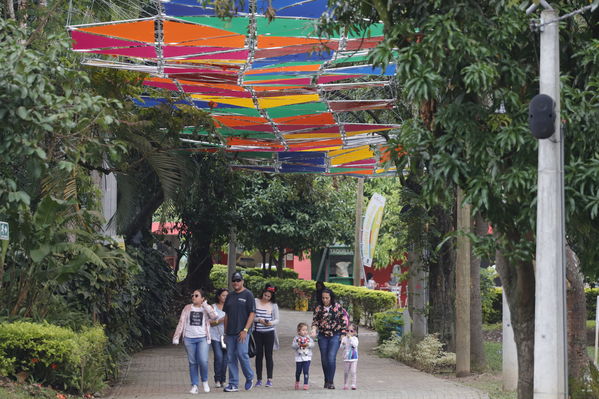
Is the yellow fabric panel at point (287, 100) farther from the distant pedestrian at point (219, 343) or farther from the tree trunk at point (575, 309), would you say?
the tree trunk at point (575, 309)

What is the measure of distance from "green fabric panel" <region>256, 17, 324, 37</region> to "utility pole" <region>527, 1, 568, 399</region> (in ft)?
15.1

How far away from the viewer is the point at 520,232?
29.3ft

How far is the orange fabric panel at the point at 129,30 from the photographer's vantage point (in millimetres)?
11602

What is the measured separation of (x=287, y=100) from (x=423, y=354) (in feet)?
21.2

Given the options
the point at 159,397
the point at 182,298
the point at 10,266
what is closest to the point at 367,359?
the point at 159,397

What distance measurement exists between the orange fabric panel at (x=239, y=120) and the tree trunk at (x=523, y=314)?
816cm

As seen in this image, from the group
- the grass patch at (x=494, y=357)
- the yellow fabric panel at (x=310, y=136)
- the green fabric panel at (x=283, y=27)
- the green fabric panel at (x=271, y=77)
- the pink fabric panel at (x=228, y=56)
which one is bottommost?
the grass patch at (x=494, y=357)

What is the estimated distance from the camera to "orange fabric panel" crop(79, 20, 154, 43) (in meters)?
11.6

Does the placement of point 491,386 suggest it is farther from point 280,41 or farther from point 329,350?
point 280,41

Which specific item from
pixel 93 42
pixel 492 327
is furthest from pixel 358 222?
pixel 93 42

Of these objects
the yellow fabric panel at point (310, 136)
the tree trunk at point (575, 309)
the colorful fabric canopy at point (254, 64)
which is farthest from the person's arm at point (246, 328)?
the yellow fabric panel at point (310, 136)

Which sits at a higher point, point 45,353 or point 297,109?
point 297,109

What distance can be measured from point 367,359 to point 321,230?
1602cm

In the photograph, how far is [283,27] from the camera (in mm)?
11867
